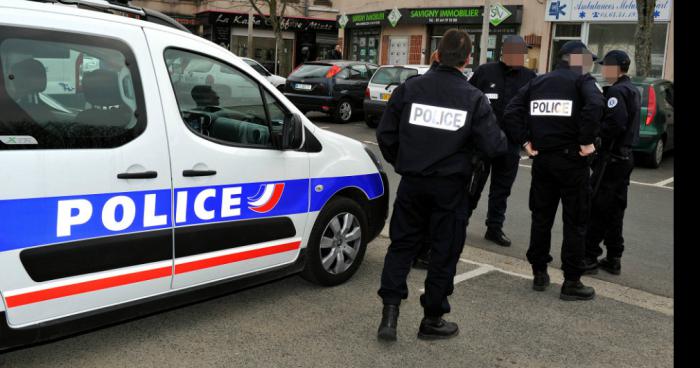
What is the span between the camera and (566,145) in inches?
175

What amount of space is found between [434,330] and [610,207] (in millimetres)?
2237

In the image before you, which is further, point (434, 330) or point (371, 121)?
point (371, 121)

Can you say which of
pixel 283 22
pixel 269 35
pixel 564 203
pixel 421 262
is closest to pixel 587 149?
pixel 564 203

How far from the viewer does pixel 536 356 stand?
11.8ft

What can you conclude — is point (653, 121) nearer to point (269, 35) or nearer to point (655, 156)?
point (655, 156)

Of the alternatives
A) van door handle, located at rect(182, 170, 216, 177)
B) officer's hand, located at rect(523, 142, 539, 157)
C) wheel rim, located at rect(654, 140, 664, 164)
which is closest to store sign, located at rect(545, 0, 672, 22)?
wheel rim, located at rect(654, 140, 664, 164)

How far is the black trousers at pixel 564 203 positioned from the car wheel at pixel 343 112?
10.8 m

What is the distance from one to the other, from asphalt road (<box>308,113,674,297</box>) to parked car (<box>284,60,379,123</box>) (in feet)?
18.2

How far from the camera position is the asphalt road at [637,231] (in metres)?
5.27

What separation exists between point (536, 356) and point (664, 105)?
843 centimetres

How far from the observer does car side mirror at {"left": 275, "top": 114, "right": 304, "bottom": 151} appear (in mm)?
3943

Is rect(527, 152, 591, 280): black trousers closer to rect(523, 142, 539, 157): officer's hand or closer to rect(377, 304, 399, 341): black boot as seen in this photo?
rect(523, 142, 539, 157): officer's hand

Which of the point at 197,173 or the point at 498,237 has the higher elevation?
the point at 197,173

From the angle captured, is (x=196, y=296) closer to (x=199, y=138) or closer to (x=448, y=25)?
(x=199, y=138)
